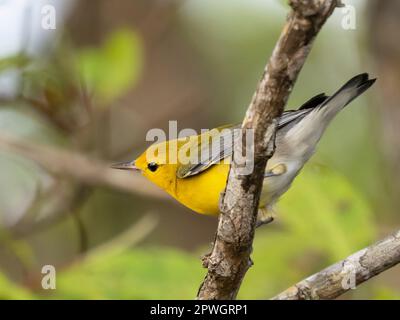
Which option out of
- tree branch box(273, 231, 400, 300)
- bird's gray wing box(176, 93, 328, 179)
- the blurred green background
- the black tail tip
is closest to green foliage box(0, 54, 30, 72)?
the blurred green background

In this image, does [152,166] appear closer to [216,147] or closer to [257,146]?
[216,147]

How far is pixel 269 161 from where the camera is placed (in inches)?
133

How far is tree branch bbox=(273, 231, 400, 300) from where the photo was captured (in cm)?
254

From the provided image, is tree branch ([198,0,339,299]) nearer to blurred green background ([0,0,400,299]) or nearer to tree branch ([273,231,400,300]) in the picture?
tree branch ([273,231,400,300])

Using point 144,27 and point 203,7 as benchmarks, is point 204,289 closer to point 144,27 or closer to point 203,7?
point 144,27

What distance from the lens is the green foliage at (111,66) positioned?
4945 mm

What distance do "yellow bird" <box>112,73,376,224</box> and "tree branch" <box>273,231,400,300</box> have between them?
0.71 metres

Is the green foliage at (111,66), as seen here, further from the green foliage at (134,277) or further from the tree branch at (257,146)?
the tree branch at (257,146)

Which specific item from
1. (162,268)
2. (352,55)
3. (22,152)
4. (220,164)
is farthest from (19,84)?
(352,55)

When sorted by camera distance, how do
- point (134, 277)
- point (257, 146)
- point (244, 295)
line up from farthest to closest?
point (244, 295), point (134, 277), point (257, 146)

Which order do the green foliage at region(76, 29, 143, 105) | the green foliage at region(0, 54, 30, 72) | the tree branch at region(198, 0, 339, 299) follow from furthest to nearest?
the green foliage at region(76, 29, 143, 105) < the green foliage at region(0, 54, 30, 72) < the tree branch at region(198, 0, 339, 299)

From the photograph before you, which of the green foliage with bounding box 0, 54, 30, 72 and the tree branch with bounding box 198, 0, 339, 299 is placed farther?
the green foliage with bounding box 0, 54, 30, 72

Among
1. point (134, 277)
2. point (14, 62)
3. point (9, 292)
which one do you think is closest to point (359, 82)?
point (134, 277)

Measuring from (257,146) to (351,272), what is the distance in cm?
69
